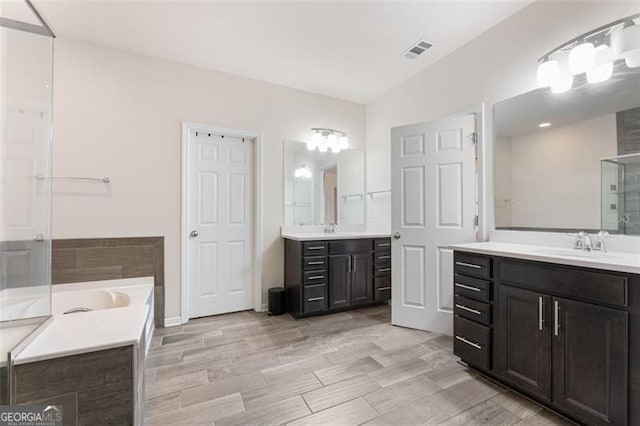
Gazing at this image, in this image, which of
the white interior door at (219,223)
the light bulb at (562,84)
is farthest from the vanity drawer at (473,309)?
the white interior door at (219,223)

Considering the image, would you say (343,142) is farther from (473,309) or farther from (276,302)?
(473,309)

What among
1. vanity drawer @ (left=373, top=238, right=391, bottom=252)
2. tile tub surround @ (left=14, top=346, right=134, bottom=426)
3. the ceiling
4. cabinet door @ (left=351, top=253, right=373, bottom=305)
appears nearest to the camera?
tile tub surround @ (left=14, top=346, right=134, bottom=426)

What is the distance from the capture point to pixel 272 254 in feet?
10.9

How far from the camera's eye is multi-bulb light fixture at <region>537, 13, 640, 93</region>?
1.59 metres

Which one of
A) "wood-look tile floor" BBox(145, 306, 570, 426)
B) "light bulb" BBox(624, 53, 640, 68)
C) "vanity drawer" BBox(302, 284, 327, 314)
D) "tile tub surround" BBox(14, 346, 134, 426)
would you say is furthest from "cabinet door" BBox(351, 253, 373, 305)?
"light bulb" BBox(624, 53, 640, 68)

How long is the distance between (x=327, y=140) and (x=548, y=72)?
230 cm

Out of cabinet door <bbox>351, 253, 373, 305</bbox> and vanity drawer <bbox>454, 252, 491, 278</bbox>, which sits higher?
vanity drawer <bbox>454, 252, 491, 278</bbox>

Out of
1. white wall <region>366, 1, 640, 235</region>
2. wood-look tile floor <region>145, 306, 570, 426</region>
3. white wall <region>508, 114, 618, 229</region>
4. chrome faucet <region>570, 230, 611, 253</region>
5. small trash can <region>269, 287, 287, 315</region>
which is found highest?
white wall <region>366, 1, 640, 235</region>

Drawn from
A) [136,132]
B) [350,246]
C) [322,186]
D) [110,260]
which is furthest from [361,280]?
[136,132]

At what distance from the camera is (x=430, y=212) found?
2.63 metres

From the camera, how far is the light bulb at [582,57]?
1702 millimetres

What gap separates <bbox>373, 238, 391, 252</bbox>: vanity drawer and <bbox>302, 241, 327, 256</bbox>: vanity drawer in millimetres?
699

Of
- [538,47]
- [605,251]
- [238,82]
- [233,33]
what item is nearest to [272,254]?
[238,82]

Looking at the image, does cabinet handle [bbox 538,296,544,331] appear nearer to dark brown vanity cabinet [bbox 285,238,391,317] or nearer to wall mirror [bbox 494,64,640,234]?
wall mirror [bbox 494,64,640,234]
